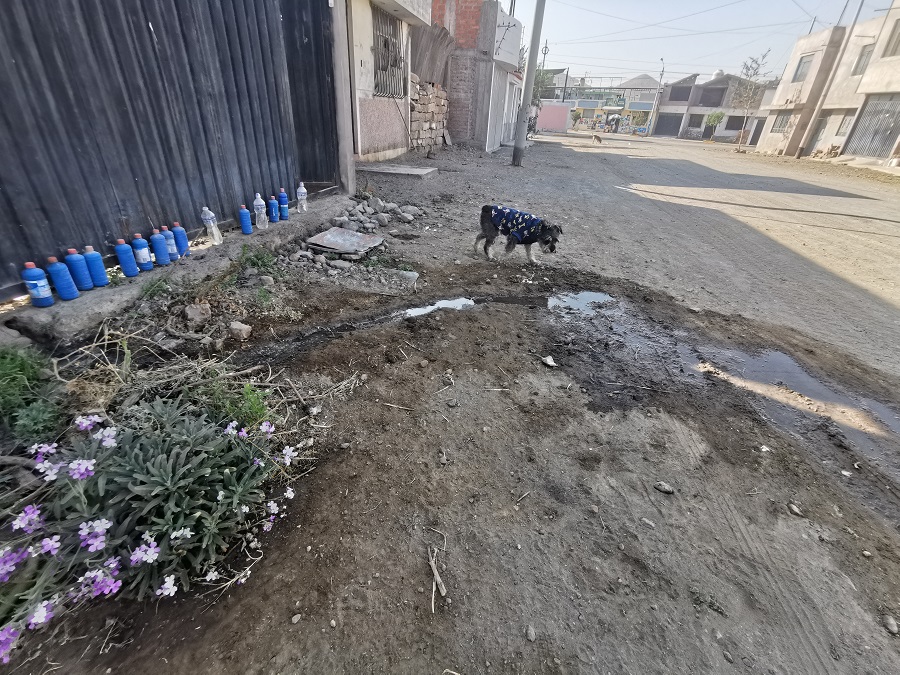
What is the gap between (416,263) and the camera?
5.41 metres

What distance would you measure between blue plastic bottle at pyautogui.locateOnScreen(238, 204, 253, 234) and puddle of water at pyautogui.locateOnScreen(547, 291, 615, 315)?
3.59 metres

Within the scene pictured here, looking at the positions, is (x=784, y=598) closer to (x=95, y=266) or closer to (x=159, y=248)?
(x=95, y=266)

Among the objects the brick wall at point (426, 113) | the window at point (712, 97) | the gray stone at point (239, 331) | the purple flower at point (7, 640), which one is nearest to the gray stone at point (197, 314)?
the gray stone at point (239, 331)

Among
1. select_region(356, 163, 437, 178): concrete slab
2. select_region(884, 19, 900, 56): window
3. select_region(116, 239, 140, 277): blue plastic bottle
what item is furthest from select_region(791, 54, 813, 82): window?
select_region(116, 239, 140, 277): blue plastic bottle

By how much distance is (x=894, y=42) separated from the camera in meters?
20.5

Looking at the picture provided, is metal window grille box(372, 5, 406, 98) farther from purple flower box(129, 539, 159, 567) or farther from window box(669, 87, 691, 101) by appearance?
window box(669, 87, 691, 101)

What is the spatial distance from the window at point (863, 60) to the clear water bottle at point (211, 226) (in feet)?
109

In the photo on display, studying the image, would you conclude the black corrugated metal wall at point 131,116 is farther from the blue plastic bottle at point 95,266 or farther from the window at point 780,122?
the window at point 780,122

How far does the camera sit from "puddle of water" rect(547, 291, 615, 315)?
459 centimetres

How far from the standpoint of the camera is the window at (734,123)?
158 feet

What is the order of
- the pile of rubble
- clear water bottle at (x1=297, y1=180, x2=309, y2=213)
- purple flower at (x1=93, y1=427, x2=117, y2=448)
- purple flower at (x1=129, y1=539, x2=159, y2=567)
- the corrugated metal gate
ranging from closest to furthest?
purple flower at (x1=129, y1=539, x2=159, y2=567)
purple flower at (x1=93, y1=427, x2=117, y2=448)
clear water bottle at (x1=297, y1=180, x2=309, y2=213)
the pile of rubble
the corrugated metal gate

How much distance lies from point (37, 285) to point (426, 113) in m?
13.9

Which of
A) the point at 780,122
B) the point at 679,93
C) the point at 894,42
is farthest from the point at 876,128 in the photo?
the point at 679,93

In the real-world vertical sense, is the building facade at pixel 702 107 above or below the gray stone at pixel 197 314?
above
